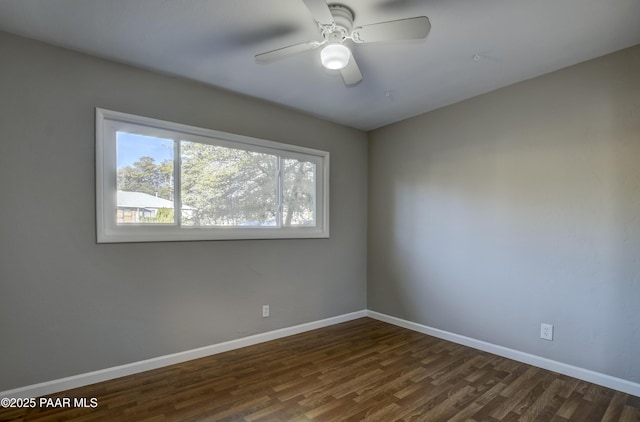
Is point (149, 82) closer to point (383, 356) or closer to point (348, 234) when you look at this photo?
point (348, 234)

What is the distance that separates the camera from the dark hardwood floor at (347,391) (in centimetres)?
205

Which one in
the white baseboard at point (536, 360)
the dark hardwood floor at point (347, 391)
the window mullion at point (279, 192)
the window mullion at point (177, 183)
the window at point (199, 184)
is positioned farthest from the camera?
the window mullion at point (279, 192)

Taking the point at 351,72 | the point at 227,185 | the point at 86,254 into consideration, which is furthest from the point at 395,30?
the point at 86,254

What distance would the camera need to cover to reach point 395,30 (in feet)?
5.77

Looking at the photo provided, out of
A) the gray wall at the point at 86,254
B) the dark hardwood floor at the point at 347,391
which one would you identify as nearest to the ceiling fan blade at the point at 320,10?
the gray wall at the point at 86,254

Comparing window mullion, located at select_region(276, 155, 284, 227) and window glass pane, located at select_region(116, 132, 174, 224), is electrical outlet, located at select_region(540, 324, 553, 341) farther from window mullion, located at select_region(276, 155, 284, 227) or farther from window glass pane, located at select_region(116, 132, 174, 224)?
window glass pane, located at select_region(116, 132, 174, 224)

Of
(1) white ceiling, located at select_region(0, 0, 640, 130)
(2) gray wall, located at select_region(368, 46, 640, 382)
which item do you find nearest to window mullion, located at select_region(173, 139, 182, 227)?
(1) white ceiling, located at select_region(0, 0, 640, 130)

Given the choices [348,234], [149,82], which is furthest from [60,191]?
[348,234]

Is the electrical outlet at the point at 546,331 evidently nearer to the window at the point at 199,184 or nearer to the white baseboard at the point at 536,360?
the white baseboard at the point at 536,360

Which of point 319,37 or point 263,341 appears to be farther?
point 263,341

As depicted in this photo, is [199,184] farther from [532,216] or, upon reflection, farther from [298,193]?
[532,216]

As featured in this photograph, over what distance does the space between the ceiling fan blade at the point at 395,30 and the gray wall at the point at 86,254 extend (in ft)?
5.68

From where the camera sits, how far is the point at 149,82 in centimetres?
268

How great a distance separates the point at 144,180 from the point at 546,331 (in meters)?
3.70
